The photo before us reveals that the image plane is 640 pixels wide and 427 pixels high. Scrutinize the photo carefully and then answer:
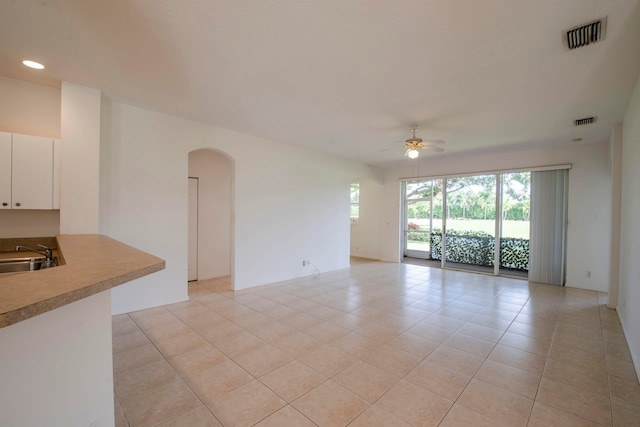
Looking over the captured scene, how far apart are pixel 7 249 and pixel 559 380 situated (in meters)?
5.46

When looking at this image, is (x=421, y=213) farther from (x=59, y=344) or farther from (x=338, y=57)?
(x=59, y=344)

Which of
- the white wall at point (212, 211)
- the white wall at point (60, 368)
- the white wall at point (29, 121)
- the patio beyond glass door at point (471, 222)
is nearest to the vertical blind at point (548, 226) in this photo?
the patio beyond glass door at point (471, 222)

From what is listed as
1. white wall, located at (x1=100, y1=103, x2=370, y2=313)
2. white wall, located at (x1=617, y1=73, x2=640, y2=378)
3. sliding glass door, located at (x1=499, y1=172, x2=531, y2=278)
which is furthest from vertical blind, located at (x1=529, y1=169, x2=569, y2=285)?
white wall, located at (x1=100, y1=103, x2=370, y2=313)

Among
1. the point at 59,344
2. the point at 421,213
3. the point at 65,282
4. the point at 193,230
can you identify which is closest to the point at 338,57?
the point at 65,282

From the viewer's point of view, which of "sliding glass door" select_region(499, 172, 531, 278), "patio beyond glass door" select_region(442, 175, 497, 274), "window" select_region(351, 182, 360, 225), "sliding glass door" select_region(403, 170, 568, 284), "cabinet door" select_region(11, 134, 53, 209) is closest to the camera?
"cabinet door" select_region(11, 134, 53, 209)

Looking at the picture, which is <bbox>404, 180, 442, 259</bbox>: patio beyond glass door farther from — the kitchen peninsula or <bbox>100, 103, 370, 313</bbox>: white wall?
the kitchen peninsula

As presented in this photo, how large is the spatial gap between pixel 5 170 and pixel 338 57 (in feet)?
11.2

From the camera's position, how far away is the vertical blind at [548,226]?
548cm

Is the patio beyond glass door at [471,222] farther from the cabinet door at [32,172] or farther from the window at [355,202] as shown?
the cabinet door at [32,172]

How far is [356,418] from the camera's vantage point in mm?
1858

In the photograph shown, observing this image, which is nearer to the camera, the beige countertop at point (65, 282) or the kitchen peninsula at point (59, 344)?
the beige countertop at point (65, 282)

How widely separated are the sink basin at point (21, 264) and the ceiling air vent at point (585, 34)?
4.65m

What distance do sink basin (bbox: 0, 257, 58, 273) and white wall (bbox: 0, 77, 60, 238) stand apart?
2.63 ft

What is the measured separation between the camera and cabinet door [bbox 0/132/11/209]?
2.68 m
